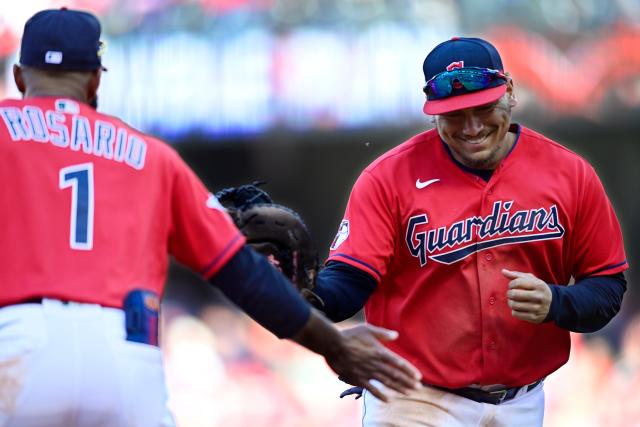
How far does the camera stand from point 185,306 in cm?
1130

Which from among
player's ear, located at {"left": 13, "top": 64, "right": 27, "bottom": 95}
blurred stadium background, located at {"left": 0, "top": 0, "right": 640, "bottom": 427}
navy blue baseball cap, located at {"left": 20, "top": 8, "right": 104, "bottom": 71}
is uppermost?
navy blue baseball cap, located at {"left": 20, "top": 8, "right": 104, "bottom": 71}

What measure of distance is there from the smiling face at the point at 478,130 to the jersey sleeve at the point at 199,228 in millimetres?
1209

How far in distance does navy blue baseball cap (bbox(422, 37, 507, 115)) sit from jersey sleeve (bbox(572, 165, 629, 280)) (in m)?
0.51

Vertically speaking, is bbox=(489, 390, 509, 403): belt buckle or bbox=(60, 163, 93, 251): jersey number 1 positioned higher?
bbox=(60, 163, 93, 251): jersey number 1

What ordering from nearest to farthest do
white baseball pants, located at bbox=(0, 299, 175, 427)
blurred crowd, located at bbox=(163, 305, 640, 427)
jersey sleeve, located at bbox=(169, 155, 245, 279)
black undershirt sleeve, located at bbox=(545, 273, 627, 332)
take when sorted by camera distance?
1. white baseball pants, located at bbox=(0, 299, 175, 427)
2. jersey sleeve, located at bbox=(169, 155, 245, 279)
3. black undershirt sleeve, located at bbox=(545, 273, 627, 332)
4. blurred crowd, located at bbox=(163, 305, 640, 427)

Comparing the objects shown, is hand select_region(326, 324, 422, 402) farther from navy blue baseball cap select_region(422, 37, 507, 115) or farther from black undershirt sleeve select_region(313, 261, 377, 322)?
navy blue baseball cap select_region(422, 37, 507, 115)

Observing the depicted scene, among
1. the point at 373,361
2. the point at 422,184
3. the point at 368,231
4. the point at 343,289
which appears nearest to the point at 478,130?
the point at 422,184

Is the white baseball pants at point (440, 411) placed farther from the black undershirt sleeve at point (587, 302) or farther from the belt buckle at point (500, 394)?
the black undershirt sleeve at point (587, 302)

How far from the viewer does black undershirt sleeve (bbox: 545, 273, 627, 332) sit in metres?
4.59

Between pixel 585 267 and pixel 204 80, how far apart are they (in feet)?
20.9

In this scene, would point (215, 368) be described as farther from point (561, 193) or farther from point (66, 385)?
point (66, 385)

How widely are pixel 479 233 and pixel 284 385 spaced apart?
5836 millimetres

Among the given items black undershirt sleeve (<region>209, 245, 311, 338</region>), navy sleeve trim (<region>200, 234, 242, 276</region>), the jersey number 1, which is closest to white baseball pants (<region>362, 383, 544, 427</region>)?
black undershirt sleeve (<region>209, 245, 311, 338</region>)

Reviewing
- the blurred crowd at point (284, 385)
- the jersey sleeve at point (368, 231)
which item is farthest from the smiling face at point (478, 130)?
the blurred crowd at point (284, 385)
